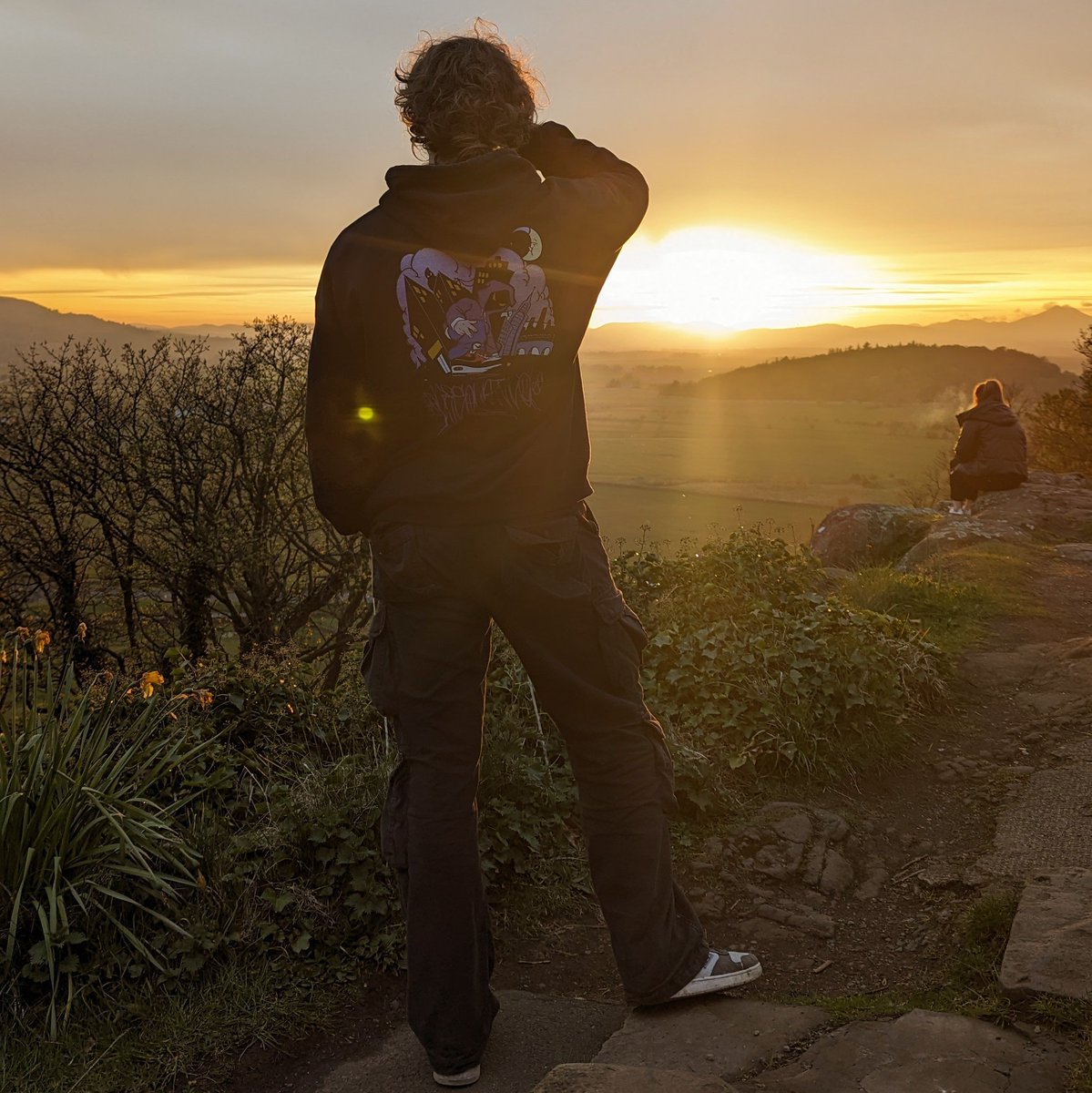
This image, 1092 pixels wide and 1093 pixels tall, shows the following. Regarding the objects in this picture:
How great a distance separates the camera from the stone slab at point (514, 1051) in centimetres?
258

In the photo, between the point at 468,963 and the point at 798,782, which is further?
the point at 798,782

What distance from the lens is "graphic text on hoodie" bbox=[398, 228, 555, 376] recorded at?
7.51 feet

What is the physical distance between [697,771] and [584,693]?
5.48 feet

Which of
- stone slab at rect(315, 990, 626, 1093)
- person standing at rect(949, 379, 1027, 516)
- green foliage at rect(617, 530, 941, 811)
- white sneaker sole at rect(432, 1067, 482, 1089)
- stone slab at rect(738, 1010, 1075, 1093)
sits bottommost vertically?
stone slab at rect(315, 990, 626, 1093)

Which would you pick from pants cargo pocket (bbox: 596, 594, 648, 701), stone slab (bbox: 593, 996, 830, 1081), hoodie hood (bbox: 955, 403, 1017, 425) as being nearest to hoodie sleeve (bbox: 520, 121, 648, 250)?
pants cargo pocket (bbox: 596, 594, 648, 701)

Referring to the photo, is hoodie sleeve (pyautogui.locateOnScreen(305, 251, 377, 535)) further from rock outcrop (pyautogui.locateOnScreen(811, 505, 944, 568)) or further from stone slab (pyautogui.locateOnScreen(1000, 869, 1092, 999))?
rock outcrop (pyautogui.locateOnScreen(811, 505, 944, 568))

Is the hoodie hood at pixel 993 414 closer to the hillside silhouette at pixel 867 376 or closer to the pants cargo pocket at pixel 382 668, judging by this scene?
the pants cargo pocket at pixel 382 668

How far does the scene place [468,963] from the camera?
98.9 inches

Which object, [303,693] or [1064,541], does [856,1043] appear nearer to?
[303,693]

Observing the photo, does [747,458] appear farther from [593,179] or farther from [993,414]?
[593,179]

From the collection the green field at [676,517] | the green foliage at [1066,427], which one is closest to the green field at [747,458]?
the green field at [676,517]

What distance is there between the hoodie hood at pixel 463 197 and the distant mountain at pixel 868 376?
41.6 meters

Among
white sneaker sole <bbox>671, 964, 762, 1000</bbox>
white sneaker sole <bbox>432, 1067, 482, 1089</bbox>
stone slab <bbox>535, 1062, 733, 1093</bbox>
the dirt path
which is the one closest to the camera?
stone slab <bbox>535, 1062, 733, 1093</bbox>

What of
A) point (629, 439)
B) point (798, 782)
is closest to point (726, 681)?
point (798, 782)
